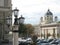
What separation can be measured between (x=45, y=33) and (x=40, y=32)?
3.43 meters

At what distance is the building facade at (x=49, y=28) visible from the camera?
73.3 meters

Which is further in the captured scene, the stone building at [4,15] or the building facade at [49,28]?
the building facade at [49,28]

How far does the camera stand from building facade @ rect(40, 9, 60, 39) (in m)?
73.3

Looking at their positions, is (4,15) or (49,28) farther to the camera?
(49,28)

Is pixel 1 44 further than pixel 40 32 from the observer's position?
No

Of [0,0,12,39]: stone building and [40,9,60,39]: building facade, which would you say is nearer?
[0,0,12,39]: stone building

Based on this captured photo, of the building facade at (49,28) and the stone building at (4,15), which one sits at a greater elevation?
the stone building at (4,15)

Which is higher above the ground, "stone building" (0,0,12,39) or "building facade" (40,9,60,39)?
"stone building" (0,0,12,39)

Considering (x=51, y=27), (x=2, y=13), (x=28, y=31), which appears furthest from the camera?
(x=51, y=27)

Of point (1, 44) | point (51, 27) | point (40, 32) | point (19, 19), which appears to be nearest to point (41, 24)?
point (40, 32)

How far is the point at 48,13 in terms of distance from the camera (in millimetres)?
88938

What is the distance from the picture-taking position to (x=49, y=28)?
255 feet

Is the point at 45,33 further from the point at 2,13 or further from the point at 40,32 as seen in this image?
the point at 2,13

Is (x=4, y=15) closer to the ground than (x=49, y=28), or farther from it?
farther from it
